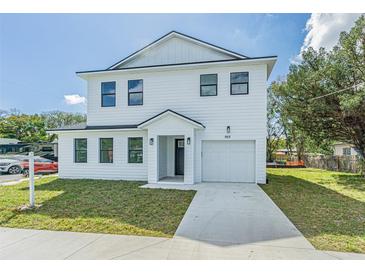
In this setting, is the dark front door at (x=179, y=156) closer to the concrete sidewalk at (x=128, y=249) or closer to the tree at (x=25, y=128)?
the concrete sidewalk at (x=128, y=249)

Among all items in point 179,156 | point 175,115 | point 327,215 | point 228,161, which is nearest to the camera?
point 327,215

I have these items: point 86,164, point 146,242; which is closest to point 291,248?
point 146,242

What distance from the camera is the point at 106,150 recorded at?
492 inches

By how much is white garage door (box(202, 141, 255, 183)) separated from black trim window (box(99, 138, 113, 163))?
→ 16.8 ft

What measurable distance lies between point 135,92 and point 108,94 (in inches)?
65.0

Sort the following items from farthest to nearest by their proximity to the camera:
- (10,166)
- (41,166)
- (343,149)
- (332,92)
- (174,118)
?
(343,149), (10,166), (41,166), (332,92), (174,118)

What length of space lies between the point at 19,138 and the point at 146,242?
1784 inches

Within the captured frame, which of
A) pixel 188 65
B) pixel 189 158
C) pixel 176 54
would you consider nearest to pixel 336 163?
pixel 189 158

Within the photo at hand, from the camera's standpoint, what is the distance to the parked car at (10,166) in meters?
16.3

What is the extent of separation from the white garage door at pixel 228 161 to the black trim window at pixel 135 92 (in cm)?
440

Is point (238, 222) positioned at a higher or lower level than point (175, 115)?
lower

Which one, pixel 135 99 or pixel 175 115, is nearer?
pixel 175 115

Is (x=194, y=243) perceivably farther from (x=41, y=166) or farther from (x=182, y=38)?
(x=41, y=166)

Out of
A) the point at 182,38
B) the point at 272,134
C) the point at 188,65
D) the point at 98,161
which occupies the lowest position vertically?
the point at 98,161
